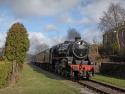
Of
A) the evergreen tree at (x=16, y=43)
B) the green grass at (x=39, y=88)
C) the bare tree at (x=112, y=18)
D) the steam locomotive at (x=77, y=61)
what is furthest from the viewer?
the bare tree at (x=112, y=18)

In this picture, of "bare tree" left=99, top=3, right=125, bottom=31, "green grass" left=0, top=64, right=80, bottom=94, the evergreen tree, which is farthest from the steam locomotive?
"bare tree" left=99, top=3, right=125, bottom=31

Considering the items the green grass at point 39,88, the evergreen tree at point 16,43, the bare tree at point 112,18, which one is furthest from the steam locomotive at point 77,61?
the bare tree at point 112,18

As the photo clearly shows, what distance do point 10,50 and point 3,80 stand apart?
9.30 meters

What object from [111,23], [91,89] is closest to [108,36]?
[111,23]

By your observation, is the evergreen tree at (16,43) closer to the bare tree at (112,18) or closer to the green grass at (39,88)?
the green grass at (39,88)

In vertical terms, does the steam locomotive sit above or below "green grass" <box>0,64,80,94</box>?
above

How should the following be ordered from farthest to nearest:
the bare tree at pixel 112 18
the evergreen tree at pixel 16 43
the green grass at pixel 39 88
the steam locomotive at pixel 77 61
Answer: the bare tree at pixel 112 18, the evergreen tree at pixel 16 43, the steam locomotive at pixel 77 61, the green grass at pixel 39 88

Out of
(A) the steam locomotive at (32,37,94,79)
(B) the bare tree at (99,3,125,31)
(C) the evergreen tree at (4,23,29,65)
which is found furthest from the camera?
(B) the bare tree at (99,3,125,31)

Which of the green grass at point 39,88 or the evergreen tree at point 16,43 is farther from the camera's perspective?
the evergreen tree at point 16,43

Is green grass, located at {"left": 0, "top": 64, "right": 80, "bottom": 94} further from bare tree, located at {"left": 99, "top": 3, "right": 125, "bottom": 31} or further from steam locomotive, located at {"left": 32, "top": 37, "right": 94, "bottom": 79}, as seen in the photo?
bare tree, located at {"left": 99, "top": 3, "right": 125, "bottom": 31}

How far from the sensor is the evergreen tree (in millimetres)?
31250

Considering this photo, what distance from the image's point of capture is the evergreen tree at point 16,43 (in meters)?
31.2

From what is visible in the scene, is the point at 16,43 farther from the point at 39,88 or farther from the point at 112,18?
the point at 112,18

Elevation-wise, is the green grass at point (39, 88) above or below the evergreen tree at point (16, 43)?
below
